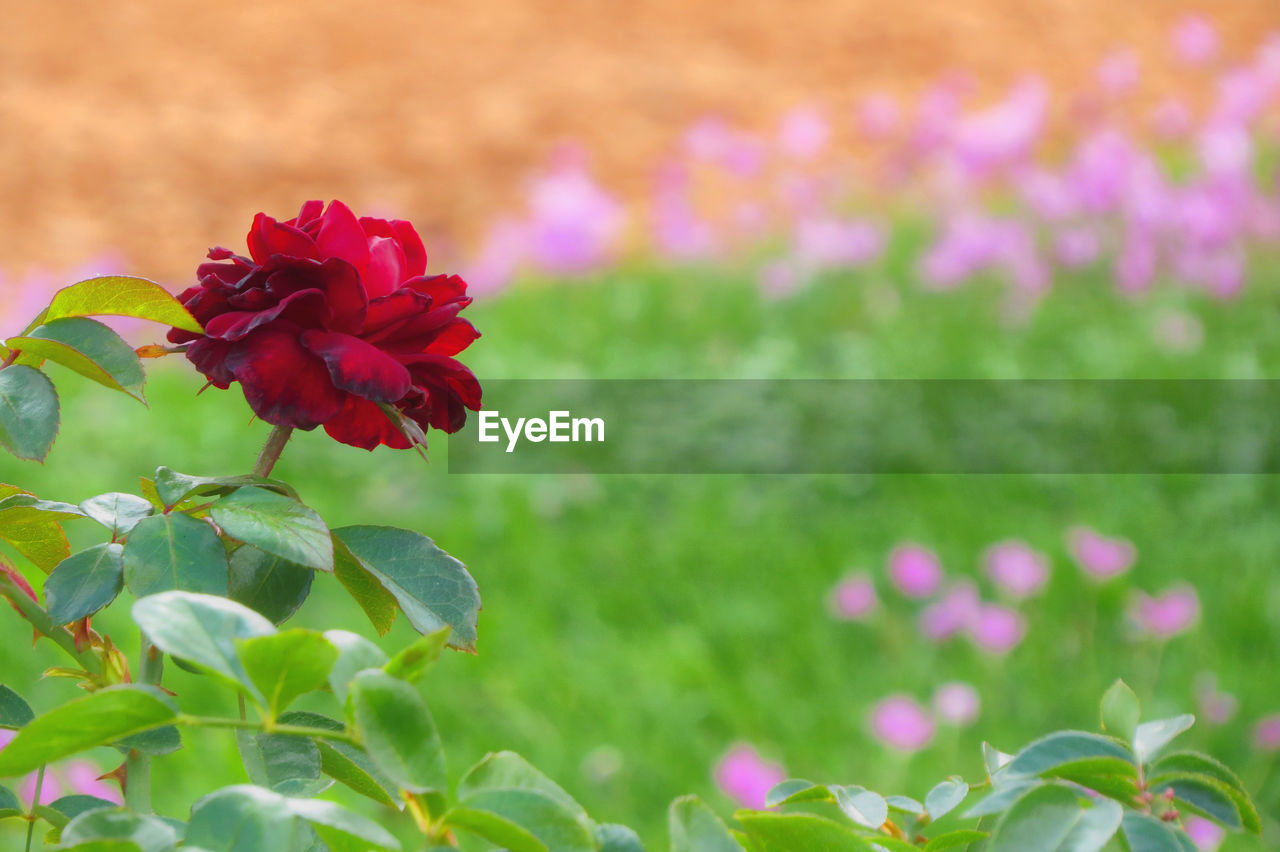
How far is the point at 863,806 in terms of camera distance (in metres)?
0.50

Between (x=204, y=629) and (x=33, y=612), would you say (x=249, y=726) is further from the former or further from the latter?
(x=33, y=612)

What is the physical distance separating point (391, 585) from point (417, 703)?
113 millimetres

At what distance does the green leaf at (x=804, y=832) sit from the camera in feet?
1.40

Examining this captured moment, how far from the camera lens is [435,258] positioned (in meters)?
5.05

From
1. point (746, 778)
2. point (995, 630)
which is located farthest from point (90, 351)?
point (995, 630)

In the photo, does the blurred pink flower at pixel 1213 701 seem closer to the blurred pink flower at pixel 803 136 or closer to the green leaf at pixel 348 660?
the green leaf at pixel 348 660

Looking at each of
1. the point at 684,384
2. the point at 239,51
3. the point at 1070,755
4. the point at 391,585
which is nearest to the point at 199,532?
the point at 391,585

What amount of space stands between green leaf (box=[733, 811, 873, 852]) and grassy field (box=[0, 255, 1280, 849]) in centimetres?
141

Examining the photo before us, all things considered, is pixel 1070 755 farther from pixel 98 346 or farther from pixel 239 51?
pixel 239 51

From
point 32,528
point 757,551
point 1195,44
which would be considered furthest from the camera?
point 1195,44

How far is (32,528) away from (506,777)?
285 mm

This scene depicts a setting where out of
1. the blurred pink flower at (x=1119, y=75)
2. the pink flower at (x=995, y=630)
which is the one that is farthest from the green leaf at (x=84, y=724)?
the blurred pink flower at (x=1119, y=75)

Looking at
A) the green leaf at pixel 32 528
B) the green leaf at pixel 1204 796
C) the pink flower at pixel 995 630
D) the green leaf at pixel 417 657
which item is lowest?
the green leaf at pixel 1204 796

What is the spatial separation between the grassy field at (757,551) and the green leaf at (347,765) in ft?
4.31
